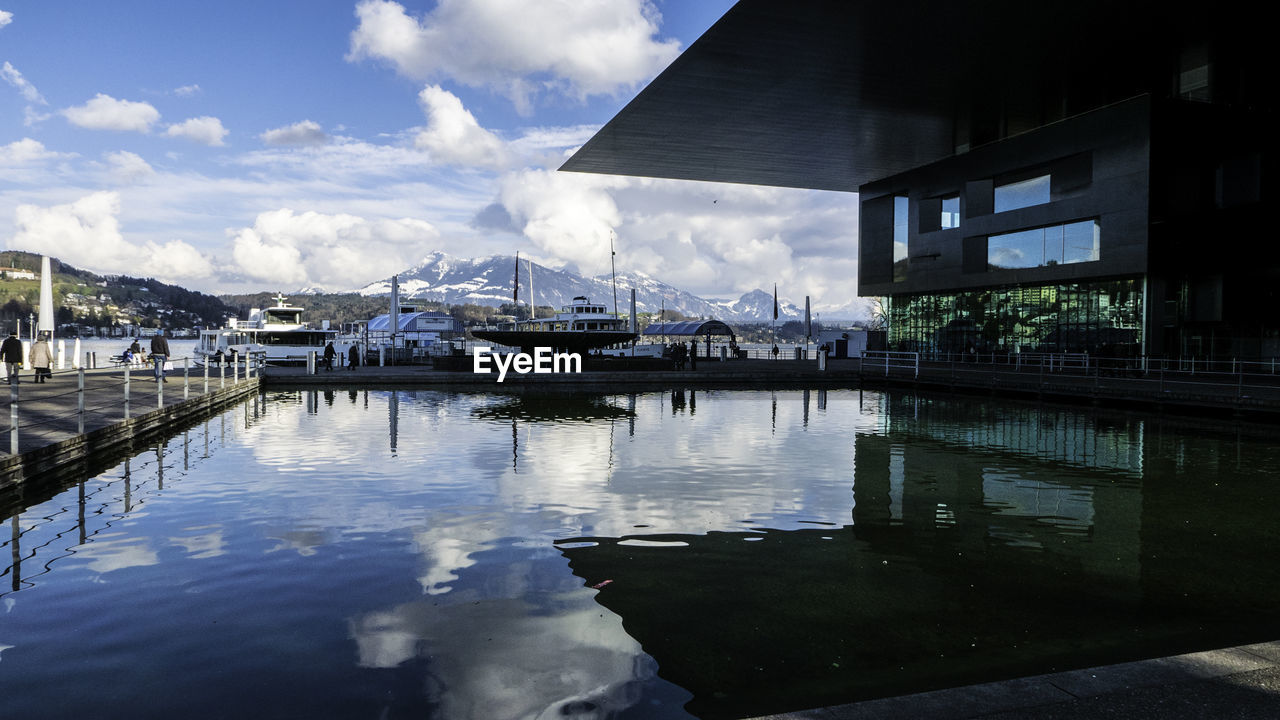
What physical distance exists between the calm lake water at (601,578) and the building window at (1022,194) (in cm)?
2523

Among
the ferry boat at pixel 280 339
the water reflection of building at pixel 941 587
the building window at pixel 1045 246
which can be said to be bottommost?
the water reflection of building at pixel 941 587

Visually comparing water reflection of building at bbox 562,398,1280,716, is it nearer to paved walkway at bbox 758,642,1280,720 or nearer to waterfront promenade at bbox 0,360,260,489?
paved walkway at bbox 758,642,1280,720

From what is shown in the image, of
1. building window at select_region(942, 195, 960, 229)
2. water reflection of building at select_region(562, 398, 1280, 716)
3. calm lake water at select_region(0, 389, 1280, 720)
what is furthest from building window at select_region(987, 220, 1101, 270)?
water reflection of building at select_region(562, 398, 1280, 716)

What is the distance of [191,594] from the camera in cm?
622

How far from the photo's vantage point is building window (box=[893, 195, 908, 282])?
45.6 m

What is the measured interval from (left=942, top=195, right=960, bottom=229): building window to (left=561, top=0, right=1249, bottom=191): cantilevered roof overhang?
2770mm

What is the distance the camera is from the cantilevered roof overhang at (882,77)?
21984 mm

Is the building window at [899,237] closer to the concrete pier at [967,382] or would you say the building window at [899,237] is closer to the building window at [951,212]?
the building window at [951,212]

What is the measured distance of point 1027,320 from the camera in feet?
123

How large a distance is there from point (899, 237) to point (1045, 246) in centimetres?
1081

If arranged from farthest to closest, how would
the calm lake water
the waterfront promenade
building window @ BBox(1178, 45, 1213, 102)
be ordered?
building window @ BBox(1178, 45, 1213, 102) < the waterfront promenade < the calm lake water

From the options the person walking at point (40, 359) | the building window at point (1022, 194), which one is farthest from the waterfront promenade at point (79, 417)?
the building window at point (1022, 194)

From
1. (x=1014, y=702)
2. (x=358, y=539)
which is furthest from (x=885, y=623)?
(x=358, y=539)

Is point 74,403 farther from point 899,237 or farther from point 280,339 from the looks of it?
point 899,237
